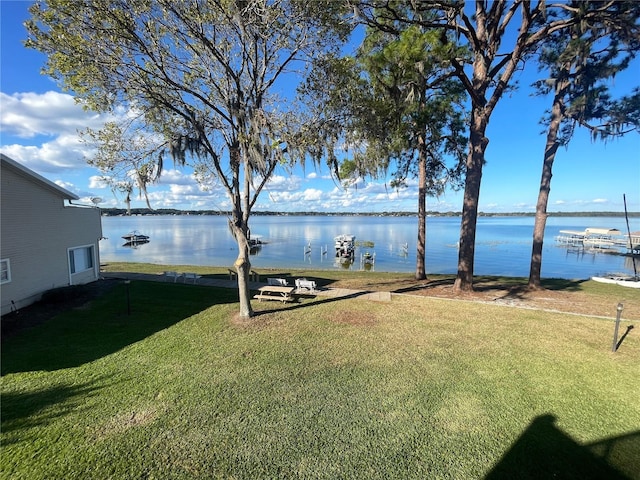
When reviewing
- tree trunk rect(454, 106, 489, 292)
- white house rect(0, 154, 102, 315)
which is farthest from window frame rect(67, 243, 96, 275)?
tree trunk rect(454, 106, 489, 292)

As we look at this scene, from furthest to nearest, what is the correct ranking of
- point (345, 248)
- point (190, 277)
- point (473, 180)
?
1. point (345, 248)
2. point (190, 277)
3. point (473, 180)

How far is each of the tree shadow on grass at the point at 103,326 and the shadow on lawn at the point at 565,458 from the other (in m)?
7.58

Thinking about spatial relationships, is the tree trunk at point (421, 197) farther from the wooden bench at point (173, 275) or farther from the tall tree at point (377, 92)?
the wooden bench at point (173, 275)

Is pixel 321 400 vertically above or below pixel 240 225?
below

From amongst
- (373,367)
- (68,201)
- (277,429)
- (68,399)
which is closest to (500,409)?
(373,367)

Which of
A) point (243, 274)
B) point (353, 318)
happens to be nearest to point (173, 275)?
point (243, 274)

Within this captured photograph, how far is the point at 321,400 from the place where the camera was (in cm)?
482

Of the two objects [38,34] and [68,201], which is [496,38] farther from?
[68,201]

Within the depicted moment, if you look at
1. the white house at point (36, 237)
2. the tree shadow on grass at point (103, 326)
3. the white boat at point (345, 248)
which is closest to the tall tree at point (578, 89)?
the tree shadow on grass at point (103, 326)

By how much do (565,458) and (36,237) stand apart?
1452 cm

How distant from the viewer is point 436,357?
6348mm

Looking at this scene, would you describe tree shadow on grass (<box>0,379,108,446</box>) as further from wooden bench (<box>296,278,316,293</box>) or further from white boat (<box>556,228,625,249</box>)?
white boat (<box>556,228,625,249</box>)

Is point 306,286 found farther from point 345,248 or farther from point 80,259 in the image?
point 345,248

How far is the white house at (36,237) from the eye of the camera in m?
9.02
